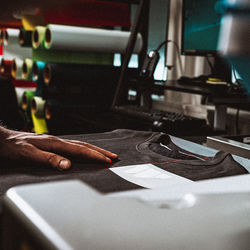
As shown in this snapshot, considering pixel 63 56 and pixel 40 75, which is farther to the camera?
pixel 63 56

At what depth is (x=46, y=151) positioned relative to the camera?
69 cm

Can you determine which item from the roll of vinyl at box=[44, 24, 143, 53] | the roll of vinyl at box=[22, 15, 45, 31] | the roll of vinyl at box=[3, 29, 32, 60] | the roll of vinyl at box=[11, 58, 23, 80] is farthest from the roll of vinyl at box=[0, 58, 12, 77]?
the roll of vinyl at box=[44, 24, 143, 53]

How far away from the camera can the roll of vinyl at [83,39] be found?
214 cm

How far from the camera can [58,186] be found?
0.20 meters

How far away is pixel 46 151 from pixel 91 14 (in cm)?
193

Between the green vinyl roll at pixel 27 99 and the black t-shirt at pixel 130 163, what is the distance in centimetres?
184

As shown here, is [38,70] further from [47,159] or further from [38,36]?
[47,159]

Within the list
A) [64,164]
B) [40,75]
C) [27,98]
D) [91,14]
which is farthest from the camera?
[27,98]

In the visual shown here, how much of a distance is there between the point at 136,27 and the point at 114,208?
5.86 feet

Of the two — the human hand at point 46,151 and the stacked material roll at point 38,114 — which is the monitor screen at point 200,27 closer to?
the stacked material roll at point 38,114

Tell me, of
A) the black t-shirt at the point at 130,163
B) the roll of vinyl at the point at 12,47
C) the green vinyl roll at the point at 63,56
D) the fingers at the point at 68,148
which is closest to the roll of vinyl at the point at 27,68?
the green vinyl roll at the point at 63,56

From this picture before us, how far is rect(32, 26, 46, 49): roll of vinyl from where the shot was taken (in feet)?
7.37


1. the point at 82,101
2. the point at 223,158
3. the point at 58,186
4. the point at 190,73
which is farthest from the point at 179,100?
the point at 58,186

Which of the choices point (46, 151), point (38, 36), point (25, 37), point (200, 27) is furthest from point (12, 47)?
point (46, 151)
